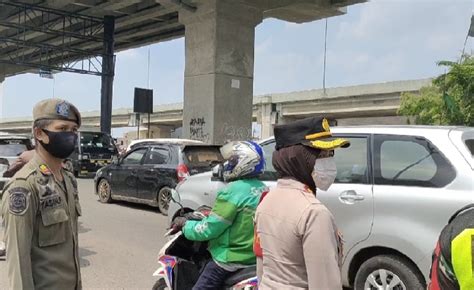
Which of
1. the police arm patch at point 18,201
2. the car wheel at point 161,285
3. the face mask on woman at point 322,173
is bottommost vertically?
the car wheel at point 161,285

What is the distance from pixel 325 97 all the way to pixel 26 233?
4105 centimetres

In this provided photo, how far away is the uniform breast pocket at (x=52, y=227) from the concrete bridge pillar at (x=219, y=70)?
15.5 m

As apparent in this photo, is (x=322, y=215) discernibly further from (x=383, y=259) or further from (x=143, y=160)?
(x=143, y=160)

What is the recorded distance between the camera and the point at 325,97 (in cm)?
4253

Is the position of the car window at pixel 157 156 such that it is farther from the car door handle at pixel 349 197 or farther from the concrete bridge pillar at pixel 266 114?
the concrete bridge pillar at pixel 266 114

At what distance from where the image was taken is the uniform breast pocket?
252 centimetres

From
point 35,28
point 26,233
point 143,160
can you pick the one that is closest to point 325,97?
point 35,28

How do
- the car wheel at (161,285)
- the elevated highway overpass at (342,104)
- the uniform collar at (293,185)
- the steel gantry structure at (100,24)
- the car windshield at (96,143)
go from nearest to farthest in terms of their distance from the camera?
the uniform collar at (293,185), the car wheel at (161,285), the car windshield at (96,143), the steel gantry structure at (100,24), the elevated highway overpass at (342,104)

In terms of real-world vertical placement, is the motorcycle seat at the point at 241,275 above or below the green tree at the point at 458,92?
below

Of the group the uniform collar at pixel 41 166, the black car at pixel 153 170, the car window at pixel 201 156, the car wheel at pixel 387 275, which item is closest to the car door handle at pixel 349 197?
the car wheel at pixel 387 275

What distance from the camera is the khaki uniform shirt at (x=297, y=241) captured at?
6.75 feet

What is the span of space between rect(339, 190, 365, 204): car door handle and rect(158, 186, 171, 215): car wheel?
6.99 m

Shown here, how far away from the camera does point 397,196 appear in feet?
16.2

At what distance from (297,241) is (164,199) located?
997 centimetres
